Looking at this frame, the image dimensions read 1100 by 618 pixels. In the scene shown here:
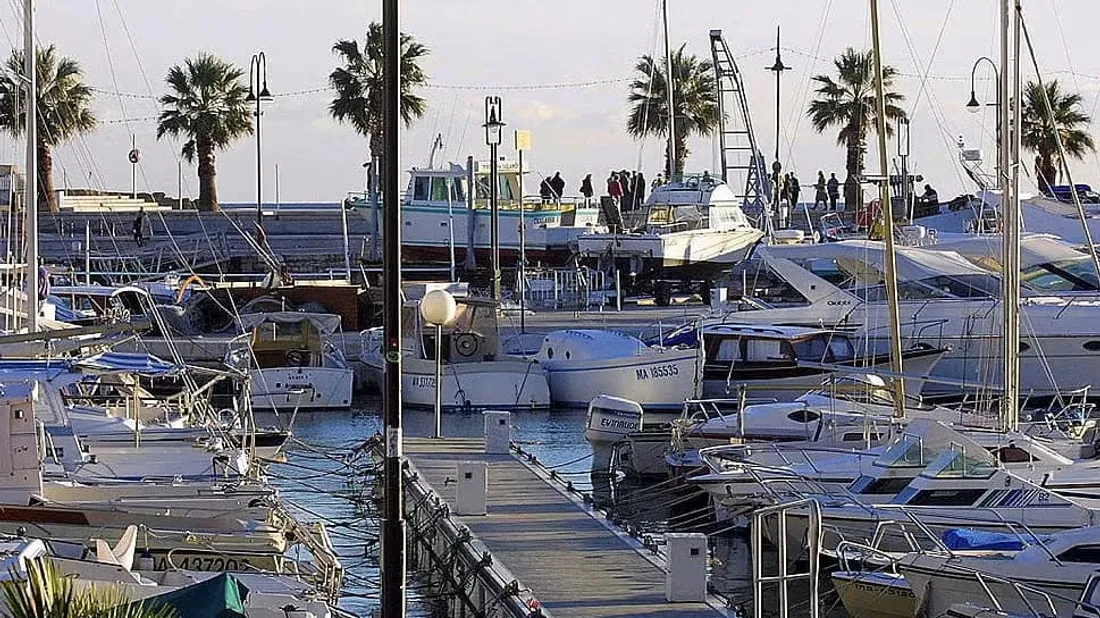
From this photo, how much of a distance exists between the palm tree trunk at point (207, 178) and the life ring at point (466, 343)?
29969 millimetres

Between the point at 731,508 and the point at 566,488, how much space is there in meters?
2.82

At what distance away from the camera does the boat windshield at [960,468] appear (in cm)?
2150

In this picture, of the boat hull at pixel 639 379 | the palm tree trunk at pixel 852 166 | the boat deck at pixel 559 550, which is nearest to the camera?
the boat deck at pixel 559 550

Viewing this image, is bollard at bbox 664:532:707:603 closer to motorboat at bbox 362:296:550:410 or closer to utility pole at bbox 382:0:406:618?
utility pole at bbox 382:0:406:618

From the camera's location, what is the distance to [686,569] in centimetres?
1758

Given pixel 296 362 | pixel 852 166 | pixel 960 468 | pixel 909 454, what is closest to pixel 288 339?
pixel 296 362

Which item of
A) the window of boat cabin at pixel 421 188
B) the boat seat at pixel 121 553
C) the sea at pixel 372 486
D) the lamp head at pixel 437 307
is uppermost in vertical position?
the window of boat cabin at pixel 421 188

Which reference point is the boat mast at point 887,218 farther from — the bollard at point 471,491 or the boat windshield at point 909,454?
the bollard at point 471,491

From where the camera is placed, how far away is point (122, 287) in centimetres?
4478

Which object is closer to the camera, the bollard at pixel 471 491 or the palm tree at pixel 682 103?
the bollard at pixel 471 491

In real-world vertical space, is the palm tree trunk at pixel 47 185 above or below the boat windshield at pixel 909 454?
above

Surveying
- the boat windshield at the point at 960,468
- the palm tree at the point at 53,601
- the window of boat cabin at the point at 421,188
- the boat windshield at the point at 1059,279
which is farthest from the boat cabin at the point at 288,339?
the palm tree at the point at 53,601

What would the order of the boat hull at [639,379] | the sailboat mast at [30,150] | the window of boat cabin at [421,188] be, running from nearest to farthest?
the sailboat mast at [30,150] < the boat hull at [639,379] < the window of boat cabin at [421,188]

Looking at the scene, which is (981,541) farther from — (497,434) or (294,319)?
(294,319)
